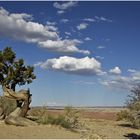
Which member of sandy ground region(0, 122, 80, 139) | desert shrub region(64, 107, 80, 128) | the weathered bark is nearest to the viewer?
sandy ground region(0, 122, 80, 139)

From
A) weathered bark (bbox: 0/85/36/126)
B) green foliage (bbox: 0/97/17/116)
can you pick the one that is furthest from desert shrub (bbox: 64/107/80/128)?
green foliage (bbox: 0/97/17/116)

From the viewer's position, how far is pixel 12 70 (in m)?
28.2

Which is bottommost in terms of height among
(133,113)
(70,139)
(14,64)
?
(70,139)

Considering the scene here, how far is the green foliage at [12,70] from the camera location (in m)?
28.1

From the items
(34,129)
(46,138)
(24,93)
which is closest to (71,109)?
(24,93)

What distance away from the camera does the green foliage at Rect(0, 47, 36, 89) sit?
28.1 m

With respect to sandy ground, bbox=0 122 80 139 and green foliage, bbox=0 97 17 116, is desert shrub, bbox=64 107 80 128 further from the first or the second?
green foliage, bbox=0 97 17 116

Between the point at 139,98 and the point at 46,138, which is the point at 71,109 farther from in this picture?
the point at 46,138

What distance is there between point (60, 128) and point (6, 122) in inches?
138

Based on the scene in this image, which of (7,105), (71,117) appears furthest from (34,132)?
(71,117)

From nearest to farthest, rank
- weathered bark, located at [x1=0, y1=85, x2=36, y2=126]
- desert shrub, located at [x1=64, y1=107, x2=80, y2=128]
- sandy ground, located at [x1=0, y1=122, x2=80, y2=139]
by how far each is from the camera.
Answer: sandy ground, located at [x1=0, y1=122, x2=80, y2=139] → weathered bark, located at [x1=0, y1=85, x2=36, y2=126] → desert shrub, located at [x1=64, y1=107, x2=80, y2=128]

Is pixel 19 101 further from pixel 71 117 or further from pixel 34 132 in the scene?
pixel 34 132

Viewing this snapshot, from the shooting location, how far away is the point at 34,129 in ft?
78.1

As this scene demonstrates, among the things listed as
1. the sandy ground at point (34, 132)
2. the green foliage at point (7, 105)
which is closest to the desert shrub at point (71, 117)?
the sandy ground at point (34, 132)
